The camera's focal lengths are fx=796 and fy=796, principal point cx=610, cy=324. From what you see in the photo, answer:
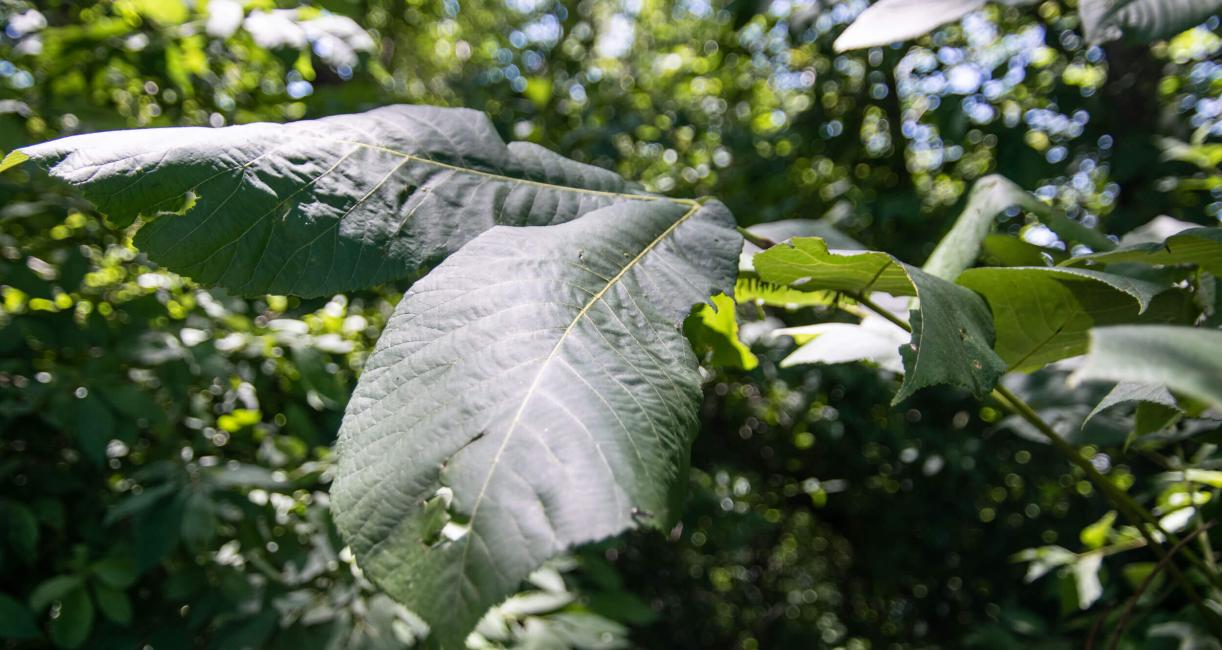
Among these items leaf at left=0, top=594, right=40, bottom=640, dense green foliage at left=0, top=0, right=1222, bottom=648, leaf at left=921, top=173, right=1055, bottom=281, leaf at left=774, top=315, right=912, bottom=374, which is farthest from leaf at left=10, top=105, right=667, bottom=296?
leaf at left=0, top=594, right=40, bottom=640

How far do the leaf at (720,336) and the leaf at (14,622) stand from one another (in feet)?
4.85

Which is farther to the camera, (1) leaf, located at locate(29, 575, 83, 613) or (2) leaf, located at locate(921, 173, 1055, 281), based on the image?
(1) leaf, located at locate(29, 575, 83, 613)

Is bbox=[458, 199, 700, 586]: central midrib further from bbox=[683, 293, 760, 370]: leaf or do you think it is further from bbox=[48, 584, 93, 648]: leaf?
bbox=[48, 584, 93, 648]: leaf

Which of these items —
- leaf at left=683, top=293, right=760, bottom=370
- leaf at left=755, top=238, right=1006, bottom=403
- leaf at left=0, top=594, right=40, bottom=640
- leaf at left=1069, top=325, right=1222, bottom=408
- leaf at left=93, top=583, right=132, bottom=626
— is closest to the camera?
leaf at left=1069, top=325, right=1222, bottom=408

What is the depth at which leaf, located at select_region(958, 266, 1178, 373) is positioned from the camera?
0.82 metres

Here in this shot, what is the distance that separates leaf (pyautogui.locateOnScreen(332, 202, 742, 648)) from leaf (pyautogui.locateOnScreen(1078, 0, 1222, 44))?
2.21 ft

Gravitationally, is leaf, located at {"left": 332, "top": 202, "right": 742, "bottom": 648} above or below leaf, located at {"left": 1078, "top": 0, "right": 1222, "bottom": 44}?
below

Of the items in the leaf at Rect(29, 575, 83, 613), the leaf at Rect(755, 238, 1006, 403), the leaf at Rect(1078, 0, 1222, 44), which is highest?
the leaf at Rect(1078, 0, 1222, 44)

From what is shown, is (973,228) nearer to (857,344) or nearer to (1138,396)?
(857,344)

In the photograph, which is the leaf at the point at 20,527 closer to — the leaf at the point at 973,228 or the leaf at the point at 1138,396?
the leaf at the point at 973,228

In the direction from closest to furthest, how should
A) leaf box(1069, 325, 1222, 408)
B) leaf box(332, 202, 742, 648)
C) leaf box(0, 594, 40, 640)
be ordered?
1. leaf box(1069, 325, 1222, 408)
2. leaf box(332, 202, 742, 648)
3. leaf box(0, 594, 40, 640)

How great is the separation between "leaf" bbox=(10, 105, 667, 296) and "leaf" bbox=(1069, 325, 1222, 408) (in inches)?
20.7

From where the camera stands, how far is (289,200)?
0.77 metres

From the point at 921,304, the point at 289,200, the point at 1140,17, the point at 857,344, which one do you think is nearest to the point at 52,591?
the point at 289,200
